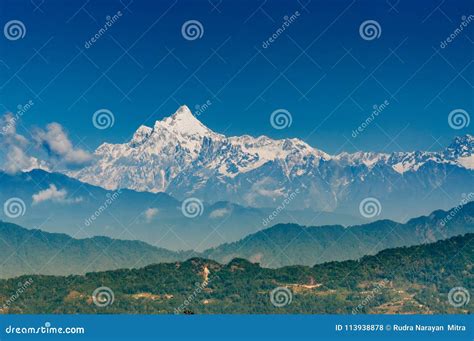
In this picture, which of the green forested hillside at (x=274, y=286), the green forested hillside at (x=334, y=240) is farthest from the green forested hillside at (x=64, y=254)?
the green forested hillside at (x=274, y=286)

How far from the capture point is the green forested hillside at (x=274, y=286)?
91.5 meters

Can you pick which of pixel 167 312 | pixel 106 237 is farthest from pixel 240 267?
pixel 106 237

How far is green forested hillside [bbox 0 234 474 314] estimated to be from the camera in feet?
300

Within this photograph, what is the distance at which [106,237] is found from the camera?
17138cm

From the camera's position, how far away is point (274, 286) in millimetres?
99750

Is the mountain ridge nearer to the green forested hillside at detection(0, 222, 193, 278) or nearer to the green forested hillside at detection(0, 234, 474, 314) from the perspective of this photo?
the green forested hillside at detection(0, 222, 193, 278)

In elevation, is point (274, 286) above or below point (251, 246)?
below

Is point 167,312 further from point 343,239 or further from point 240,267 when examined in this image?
point 343,239

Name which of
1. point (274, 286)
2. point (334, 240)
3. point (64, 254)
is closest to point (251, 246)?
point (334, 240)

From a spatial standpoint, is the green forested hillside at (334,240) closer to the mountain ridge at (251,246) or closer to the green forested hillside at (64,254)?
the mountain ridge at (251,246)

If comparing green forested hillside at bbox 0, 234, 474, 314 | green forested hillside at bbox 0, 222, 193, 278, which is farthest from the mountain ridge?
green forested hillside at bbox 0, 234, 474, 314

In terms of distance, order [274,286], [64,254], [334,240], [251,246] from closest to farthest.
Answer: [274,286] → [64,254] → [251,246] → [334,240]

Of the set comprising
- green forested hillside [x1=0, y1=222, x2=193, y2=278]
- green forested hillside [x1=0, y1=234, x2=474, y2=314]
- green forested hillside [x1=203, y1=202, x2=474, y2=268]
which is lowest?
green forested hillside [x1=0, y1=234, x2=474, y2=314]

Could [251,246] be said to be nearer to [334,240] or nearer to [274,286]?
[334,240]
